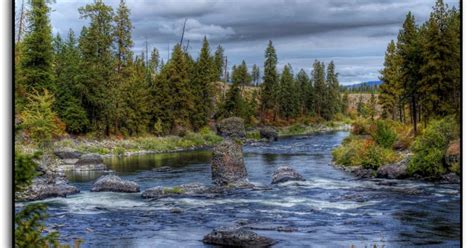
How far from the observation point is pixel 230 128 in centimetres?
1783

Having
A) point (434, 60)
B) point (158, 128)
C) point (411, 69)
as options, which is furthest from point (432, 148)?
point (158, 128)

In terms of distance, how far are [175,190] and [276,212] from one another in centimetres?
332

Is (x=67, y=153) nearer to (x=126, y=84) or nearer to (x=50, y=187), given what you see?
(x=50, y=187)

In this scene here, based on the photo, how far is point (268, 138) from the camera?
64.1ft

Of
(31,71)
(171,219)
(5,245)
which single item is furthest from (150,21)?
(5,245)

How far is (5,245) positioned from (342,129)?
16.6 meters

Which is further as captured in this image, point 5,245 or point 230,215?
point 230,215

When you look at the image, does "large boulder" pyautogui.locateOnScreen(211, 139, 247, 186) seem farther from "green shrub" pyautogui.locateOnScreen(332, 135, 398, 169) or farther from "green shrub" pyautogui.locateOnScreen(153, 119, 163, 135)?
"green shrub" pyautogui.locateOnScreen(332, 135, 398, 169)

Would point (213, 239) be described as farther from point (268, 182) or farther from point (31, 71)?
point (268, 182)

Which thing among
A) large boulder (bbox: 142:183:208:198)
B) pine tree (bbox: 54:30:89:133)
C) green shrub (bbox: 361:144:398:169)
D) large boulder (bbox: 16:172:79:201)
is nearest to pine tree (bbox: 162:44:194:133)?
large boulder (bbox: 142:183:208:198)

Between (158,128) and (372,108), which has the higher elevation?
(372,108)

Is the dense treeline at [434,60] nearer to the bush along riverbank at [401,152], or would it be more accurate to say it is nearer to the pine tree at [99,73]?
the bush along riverbank at [401,152]

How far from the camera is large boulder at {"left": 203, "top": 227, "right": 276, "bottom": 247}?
10133mm

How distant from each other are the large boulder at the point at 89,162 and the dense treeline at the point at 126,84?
25.2 inches
